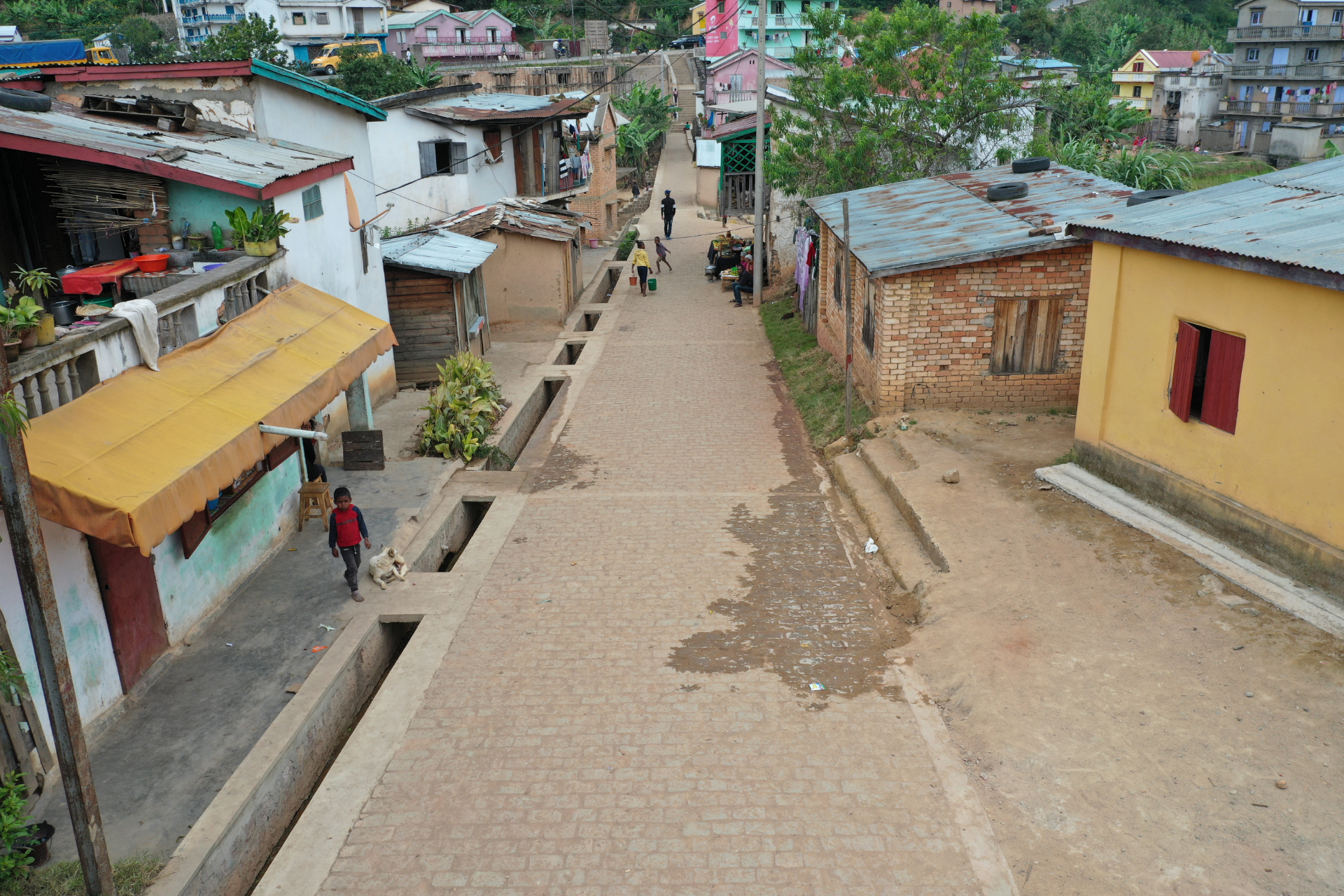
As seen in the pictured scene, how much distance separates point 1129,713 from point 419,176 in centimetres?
2240

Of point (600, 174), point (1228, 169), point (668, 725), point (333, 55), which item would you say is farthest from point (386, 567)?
point (333, 55)

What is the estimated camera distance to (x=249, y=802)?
267 inches

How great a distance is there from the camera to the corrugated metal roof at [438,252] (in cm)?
1747

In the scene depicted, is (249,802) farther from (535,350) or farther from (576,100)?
(576,100)

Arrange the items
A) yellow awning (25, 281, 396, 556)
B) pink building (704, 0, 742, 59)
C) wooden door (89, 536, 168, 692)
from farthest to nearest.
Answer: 1. pink building (704, 0, 742, 59)
2. wooden door (89, 536, 168, 692)
3. yellow awning (25, 281, 396, 556)

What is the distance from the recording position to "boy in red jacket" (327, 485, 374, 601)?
9758 millimetres

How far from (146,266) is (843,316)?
11058 millimetres

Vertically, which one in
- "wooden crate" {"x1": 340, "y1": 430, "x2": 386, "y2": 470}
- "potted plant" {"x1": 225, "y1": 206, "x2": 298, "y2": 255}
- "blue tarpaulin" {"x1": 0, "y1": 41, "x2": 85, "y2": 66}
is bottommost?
"wooden crate" {"x1": 340, "y1": 430, "x2": 386, "y2": 470}

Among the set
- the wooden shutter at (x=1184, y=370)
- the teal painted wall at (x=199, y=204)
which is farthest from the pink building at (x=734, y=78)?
the wooden shutter at (x=1184, y=370)

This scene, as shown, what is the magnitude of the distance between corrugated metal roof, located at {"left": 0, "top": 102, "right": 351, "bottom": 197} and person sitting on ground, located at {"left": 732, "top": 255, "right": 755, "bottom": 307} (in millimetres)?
13919

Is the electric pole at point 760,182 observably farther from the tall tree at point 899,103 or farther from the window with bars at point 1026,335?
the window with bars at point 1026,335

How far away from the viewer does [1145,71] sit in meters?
60.7

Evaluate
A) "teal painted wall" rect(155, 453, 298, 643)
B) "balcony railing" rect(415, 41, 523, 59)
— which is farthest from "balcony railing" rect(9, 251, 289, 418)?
"balcony railing" rect(415, 41, 523, 59)

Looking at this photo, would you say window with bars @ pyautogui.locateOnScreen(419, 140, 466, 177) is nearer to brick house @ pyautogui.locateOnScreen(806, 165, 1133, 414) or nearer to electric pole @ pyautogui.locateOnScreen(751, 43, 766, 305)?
electric pole @ pyautogui.locateOnScreen(751, 43, 766, 305)
